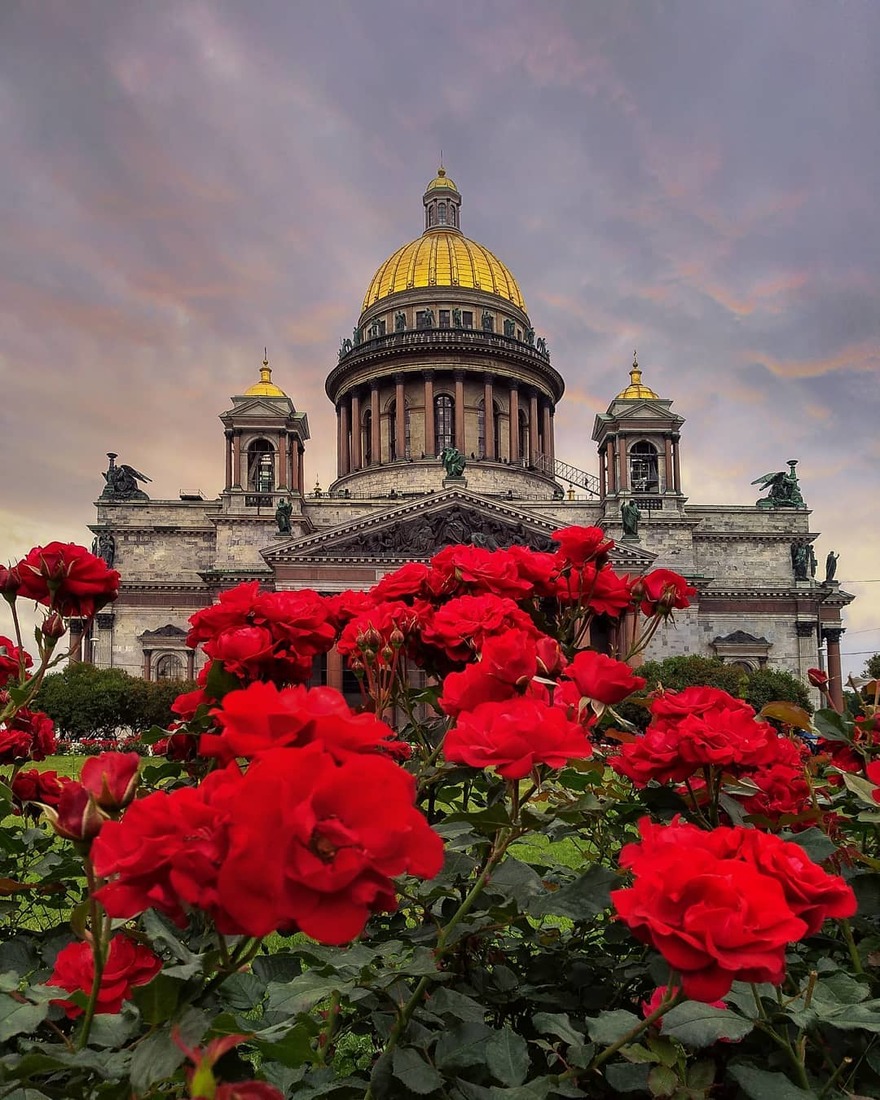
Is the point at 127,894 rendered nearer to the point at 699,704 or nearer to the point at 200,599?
the point at 699,704

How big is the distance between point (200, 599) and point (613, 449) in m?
24.5

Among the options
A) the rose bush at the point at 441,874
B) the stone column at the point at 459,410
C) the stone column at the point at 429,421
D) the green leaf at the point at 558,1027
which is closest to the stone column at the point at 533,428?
the stone column at the point at 459,410

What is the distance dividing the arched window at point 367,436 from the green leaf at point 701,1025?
5931cm

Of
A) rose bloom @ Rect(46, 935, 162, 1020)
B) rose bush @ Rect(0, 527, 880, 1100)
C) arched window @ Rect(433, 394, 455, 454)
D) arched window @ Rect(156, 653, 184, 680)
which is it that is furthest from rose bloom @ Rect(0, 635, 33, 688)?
arched window @ Rect(433, 394, 455, 454)

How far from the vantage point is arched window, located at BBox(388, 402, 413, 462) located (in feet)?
193

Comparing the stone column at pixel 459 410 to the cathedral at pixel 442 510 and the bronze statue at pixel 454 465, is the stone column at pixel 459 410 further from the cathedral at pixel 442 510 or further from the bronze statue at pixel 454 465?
the bronze statue at pixel 454 465

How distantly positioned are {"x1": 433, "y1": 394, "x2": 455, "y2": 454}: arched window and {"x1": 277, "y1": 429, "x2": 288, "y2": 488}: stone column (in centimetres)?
1049

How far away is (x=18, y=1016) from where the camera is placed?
1.99 m

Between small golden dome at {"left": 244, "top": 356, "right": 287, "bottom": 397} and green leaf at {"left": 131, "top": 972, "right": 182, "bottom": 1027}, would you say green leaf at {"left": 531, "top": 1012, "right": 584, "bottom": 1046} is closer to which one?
green leaf at {"left": 131, "top": 972, "right": 182, "bottom": 1027}

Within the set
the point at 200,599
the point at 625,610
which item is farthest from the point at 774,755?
the point at 200,599

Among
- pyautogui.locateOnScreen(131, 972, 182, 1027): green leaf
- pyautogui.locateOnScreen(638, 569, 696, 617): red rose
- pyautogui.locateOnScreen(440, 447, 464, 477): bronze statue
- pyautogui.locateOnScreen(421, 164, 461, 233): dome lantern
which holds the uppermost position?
pyautogui.locateOnScreen(421, 164, 461, 233): dome lantern

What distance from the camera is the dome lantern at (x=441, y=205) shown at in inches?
2704

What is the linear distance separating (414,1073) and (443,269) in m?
64.0

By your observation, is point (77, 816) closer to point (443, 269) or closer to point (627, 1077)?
point (627, 1077)
